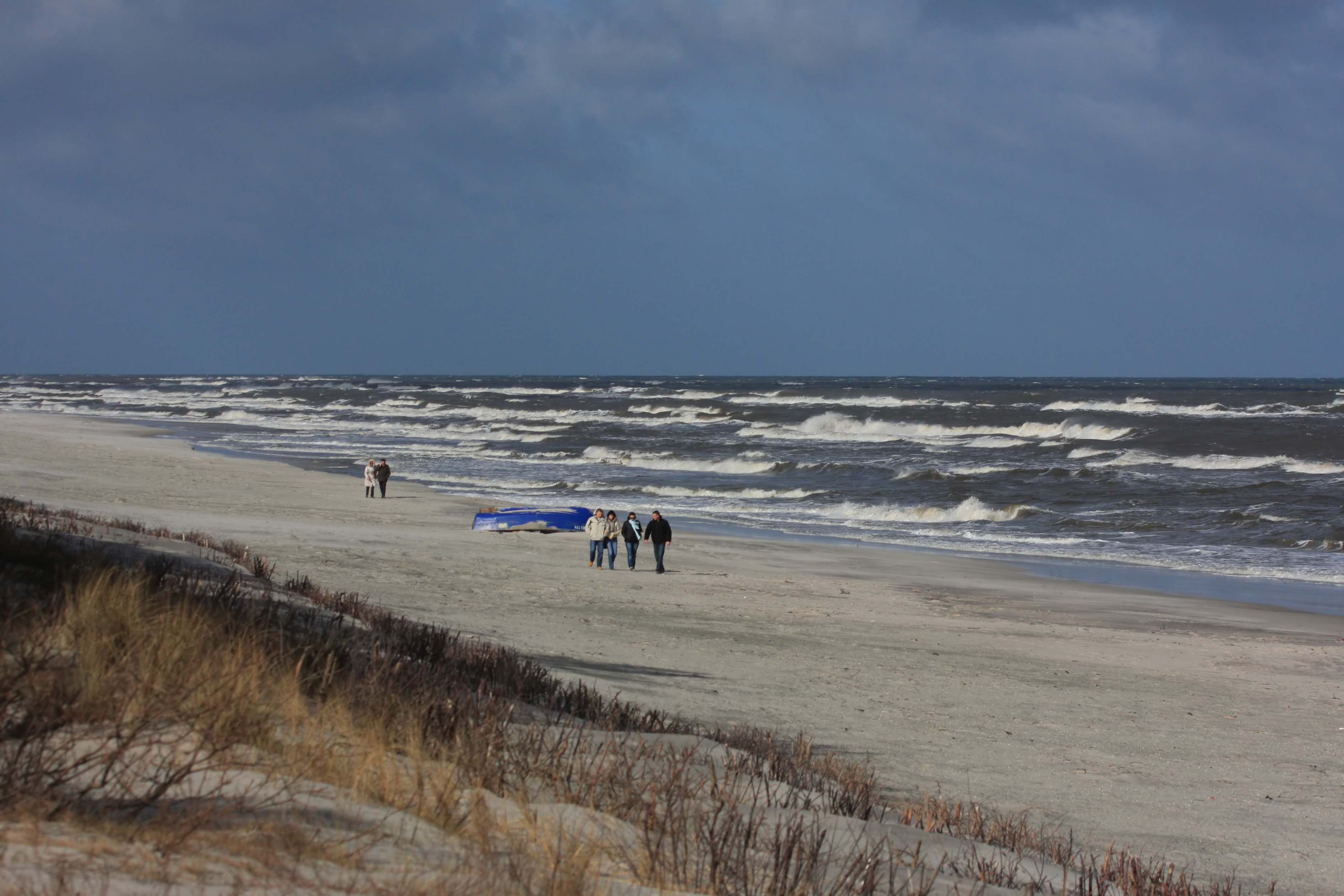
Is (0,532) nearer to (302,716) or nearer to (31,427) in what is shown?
(302,716)

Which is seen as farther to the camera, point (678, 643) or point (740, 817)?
point (678, 643)

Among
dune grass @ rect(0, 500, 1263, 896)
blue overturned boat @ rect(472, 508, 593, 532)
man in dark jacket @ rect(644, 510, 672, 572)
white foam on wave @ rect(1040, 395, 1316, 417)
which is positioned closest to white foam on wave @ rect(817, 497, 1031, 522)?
blue overturned boat @ rect(472, 508, 593, 532)

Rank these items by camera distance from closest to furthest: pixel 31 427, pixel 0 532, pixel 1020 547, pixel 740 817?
pixel 740 817 → pixel 0 532 → pixel 1020 547 → pixel 31 427

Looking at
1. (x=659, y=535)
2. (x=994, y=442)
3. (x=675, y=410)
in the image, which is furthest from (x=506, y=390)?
(x=659, y=535)

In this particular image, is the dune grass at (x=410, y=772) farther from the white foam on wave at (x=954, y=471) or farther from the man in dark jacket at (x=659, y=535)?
the white foam on wave at (x=954, y=471)

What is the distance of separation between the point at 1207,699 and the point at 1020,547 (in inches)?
480

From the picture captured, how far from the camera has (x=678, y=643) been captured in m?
10.5

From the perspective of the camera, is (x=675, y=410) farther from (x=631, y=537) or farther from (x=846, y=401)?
(x=631, y=537)

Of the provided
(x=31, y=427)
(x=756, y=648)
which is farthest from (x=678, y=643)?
(x=31, y=427)

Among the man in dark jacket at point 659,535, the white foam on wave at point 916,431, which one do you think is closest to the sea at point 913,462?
the white foam on wave at point 916,431

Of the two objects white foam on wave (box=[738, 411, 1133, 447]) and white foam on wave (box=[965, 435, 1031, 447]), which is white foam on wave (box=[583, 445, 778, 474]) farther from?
white foam on wave (box=[965, 435, 1031, 447])

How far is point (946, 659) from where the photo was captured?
10570 millimetres

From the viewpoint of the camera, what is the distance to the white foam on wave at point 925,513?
84.4ft

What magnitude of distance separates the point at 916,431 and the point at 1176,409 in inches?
884
